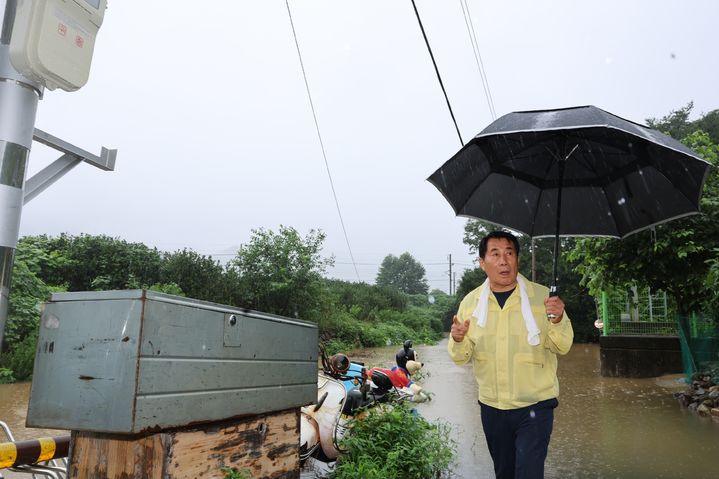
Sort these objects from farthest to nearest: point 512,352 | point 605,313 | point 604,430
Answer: point 605,313 → point 604,430 → point 512,352

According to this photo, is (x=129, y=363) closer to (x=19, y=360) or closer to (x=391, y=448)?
(x=391, y=448)

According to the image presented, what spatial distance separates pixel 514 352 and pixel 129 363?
202 centimetres

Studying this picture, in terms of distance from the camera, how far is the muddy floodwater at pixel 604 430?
16.6ft

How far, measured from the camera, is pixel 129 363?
5.35ft

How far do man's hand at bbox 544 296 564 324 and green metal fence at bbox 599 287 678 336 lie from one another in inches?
416

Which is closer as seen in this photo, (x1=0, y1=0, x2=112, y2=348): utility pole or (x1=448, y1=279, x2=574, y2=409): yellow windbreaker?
(x1=0, y1=0, x2=112, y2=348): utility pole

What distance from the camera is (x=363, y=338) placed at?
20.6 metres

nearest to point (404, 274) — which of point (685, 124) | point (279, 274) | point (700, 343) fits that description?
point (685, 124)

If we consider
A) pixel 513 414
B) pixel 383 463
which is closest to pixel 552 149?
pixel 513 414

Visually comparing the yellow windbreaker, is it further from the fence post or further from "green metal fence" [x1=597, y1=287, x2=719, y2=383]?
the fence post

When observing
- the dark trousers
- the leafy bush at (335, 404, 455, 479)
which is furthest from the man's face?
the leafy bush at (335, 404, 455, 479)

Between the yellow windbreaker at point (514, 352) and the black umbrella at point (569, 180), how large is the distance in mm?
229

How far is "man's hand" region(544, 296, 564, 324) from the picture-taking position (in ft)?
9.11

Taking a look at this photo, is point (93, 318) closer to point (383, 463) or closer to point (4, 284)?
point (4, 284)
